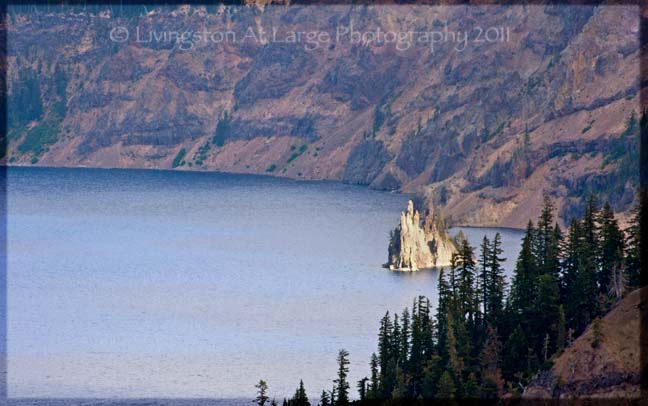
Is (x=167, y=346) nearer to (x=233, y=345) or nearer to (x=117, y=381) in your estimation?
(x=233, y=345)

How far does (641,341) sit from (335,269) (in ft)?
322

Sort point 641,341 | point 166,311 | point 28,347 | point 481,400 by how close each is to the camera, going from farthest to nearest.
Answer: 1. point 166,311
2. point 28,347
3. point 481,400
4. point 641,341

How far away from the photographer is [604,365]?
104 metres

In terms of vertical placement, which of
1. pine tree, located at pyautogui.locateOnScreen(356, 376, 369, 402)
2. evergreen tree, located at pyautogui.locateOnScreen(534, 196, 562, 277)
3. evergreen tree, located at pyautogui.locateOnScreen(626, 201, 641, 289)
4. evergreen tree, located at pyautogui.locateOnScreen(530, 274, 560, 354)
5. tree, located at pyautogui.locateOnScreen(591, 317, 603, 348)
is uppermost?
evergreen tree, located at pyautogui.locateOnScreen(534, 196, 562, 277)

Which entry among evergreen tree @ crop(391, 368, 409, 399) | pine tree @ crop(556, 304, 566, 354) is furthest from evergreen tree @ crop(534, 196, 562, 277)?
evergreen tree @ crop(391, 368, 409, 399)

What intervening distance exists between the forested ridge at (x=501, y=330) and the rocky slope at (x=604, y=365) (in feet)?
3.63

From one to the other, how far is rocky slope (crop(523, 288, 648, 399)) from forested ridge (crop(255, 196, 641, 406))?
111 centimetres

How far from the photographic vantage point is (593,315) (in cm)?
11794

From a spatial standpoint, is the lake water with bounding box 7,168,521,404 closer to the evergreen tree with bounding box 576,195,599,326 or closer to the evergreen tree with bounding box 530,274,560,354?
the evergreen tree with bounding box 530,274,560,354

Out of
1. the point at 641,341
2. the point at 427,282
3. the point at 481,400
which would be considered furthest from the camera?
the point at 427,282

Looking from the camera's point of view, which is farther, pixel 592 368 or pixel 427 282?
pixel 427 282

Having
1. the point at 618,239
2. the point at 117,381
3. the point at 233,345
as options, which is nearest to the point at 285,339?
the point at 233,345

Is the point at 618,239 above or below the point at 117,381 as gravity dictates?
above

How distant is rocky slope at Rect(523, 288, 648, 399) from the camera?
102875mm
